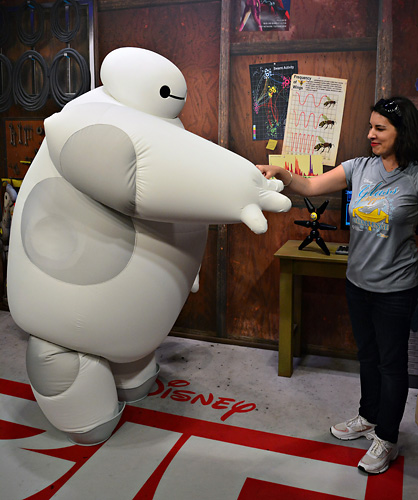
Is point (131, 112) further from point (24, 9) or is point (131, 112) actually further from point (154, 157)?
point (24, 9)

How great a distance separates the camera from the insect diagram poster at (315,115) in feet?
9.10

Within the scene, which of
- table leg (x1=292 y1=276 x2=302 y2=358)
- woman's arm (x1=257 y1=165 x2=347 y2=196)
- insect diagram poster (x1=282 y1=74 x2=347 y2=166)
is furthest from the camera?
table leg (x1=292 y1=276 x2=302 y2=358)

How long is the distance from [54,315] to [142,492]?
72 centimetres

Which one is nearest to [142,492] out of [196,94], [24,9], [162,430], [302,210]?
[162,430]

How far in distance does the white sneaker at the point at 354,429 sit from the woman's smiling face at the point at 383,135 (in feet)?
3.78

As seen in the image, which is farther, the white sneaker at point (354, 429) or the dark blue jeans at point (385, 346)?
the white sneaker at point (354, 429)

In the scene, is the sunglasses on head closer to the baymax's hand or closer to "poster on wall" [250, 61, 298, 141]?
the baymax's hand

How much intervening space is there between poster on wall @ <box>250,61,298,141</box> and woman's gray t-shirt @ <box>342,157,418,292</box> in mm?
1140

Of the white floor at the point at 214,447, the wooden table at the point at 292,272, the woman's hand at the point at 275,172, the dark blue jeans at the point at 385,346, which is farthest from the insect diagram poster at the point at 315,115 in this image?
the white floor at the point at 214,447

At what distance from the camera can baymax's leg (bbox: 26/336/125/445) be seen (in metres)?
1.91

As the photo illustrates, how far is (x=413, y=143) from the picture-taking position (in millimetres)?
1741

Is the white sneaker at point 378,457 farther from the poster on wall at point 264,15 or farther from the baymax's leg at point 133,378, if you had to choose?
the poster on wall at point 264,15

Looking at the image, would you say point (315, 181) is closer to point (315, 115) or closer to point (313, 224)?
point (313, 224)

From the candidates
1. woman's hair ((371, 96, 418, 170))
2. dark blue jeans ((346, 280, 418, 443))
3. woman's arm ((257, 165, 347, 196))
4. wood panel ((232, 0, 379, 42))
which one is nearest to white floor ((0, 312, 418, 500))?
dark blue jeans ((346, 280, 418, 443))
